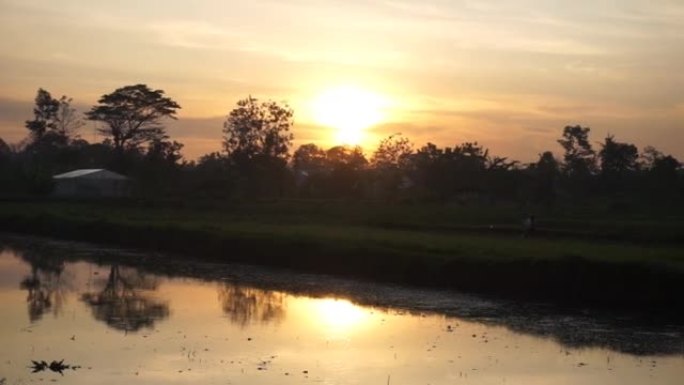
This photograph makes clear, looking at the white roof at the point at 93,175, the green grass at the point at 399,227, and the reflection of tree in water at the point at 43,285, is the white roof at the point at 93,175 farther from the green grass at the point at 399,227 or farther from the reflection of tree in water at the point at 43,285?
the reflection of tree in water at the point at 43,285

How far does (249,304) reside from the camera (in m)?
21.4

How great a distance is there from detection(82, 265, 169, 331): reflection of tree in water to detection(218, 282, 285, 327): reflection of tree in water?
5.23 feet

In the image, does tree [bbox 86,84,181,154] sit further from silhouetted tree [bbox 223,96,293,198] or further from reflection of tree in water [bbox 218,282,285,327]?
reflection of tree in water [bbox 218,282,285,327]

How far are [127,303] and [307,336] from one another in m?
6.23

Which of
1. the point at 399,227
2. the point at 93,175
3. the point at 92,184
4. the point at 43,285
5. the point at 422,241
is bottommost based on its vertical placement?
the point at 43,285

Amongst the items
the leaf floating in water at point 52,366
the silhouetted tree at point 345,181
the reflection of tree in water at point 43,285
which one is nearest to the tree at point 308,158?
the silhouetted tree at point 345,181

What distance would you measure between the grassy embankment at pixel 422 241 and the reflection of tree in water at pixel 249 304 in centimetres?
412

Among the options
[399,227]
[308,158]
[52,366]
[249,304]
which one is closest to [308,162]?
[308,158]

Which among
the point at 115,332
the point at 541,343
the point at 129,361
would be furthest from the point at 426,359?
the point at 115,332

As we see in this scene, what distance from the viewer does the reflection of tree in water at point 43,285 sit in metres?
20.0

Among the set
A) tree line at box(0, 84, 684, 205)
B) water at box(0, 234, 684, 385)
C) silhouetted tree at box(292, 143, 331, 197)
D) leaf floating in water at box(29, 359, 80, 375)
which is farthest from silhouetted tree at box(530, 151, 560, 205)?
leaf floating in water at box(29, 359, 80, 375)

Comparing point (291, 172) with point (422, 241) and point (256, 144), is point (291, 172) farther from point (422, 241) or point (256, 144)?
point (422, 241)

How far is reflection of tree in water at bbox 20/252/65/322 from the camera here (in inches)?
786

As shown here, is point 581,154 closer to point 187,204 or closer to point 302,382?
point 187,204
